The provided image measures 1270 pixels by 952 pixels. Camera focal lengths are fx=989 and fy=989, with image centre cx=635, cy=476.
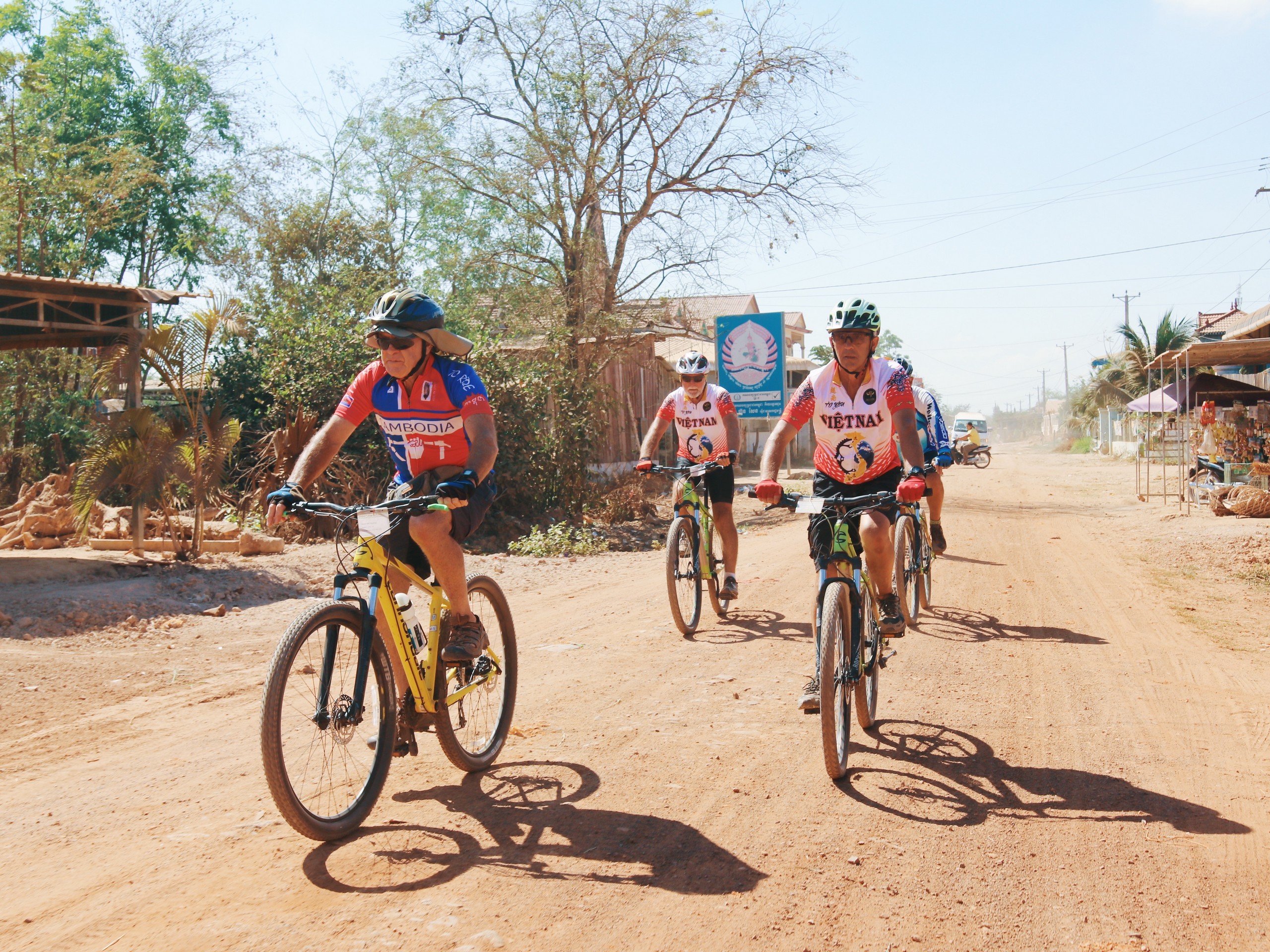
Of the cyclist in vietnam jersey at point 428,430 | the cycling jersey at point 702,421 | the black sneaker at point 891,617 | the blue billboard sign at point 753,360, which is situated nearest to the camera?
the cyclist in vietnam jersey at point 428,430

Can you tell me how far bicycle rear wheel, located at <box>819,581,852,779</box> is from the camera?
431cm

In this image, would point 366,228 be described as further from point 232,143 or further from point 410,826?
point 410,826

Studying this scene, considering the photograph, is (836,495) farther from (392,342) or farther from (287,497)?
(287,497)

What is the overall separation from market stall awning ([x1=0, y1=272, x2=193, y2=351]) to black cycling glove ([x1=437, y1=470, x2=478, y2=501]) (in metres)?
9.20

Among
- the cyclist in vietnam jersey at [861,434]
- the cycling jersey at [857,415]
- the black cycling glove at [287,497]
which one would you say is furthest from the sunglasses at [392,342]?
the cycling jersey at [857,415]

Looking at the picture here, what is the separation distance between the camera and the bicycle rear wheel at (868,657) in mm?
4707

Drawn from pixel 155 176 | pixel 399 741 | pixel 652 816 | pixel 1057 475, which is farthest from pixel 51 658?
pixel 1057 475

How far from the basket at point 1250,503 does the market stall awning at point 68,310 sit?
16125 mm

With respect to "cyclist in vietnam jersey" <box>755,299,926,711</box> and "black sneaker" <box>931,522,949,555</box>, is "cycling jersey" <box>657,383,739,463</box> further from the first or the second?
"black sneaker" <box>931,522,949,555</box>

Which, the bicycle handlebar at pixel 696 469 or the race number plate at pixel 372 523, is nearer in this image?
the race number plate at pixel 372 523

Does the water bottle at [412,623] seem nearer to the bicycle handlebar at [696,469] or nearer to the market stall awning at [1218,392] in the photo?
the bicycle handlebar at [696,469]

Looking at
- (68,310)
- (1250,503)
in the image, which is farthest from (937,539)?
(68,310)

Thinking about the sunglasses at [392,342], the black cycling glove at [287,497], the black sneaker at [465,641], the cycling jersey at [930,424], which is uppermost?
the sunglasses at [392,342]

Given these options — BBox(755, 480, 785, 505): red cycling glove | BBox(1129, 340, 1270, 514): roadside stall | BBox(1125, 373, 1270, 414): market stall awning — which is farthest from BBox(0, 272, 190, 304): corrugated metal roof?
BBox(1125, 373, 1270, 414): market stall awning
